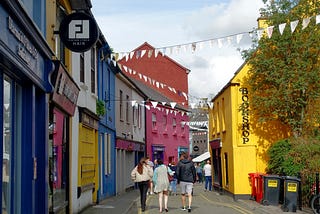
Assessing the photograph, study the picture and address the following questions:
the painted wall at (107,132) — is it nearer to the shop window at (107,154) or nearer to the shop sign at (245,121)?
the shop window at (107,154)

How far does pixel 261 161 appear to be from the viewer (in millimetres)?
22250

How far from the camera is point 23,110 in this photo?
28.8ft

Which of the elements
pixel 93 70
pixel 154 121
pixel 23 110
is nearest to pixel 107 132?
pixel 93 70

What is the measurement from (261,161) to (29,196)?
15.0m

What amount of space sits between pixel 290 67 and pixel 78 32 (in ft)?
38.3

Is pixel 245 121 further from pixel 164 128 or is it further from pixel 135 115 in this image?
pixel 164 128

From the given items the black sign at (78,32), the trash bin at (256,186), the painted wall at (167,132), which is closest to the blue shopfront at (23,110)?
the black sign at (78,32)

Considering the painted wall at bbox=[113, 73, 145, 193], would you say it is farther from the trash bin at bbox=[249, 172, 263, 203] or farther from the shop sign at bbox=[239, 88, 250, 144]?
the trash bin at bbox=[249, 172, 263, 203]

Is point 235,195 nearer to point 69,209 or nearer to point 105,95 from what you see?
point 105,95

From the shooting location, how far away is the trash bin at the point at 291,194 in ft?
53.2

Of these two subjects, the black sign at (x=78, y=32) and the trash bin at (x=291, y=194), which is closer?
the black sign at (x=78, y=32)

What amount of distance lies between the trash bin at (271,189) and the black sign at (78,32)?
9.85 m

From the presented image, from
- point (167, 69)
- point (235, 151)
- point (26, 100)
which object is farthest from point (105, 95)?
point (167, 69)

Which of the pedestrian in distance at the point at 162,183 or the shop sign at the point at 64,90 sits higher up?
the shop sign at the point at 64,90
